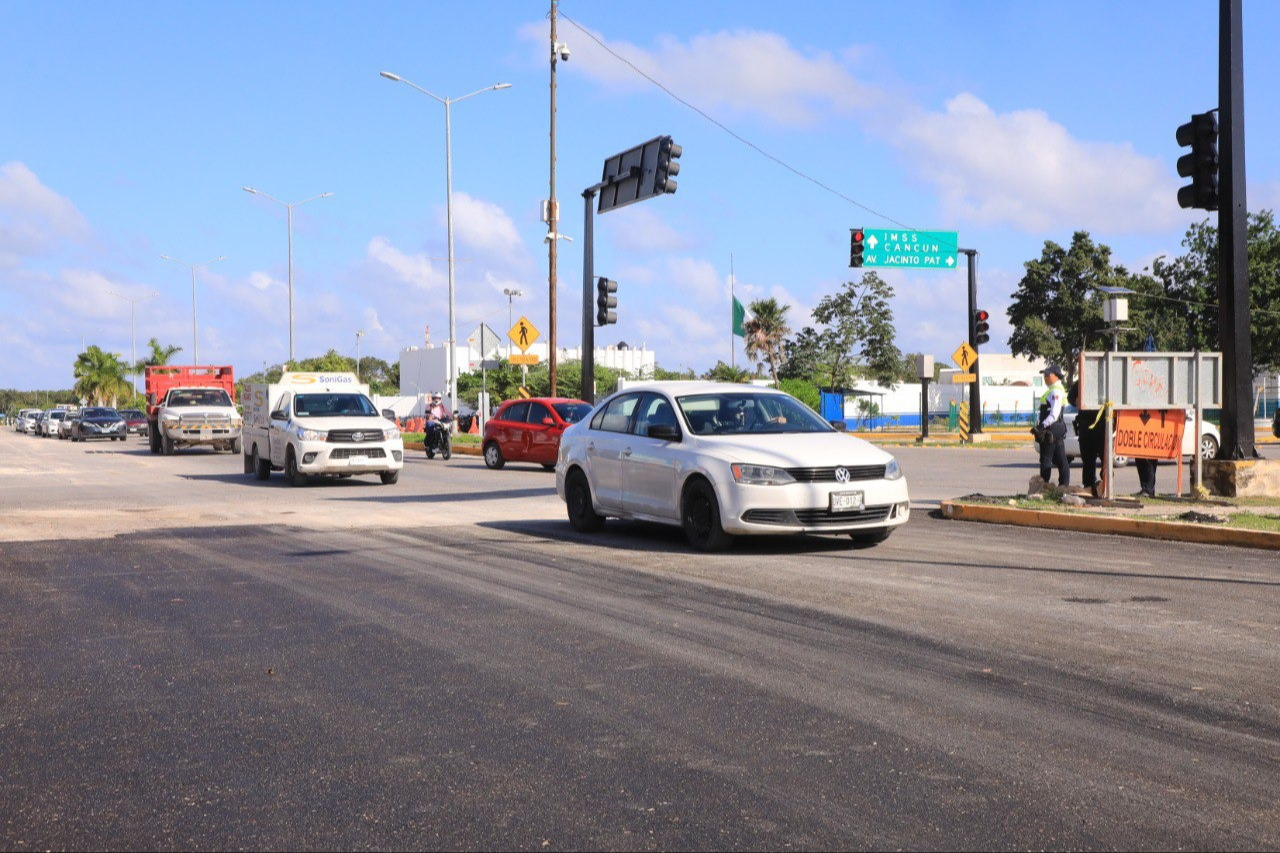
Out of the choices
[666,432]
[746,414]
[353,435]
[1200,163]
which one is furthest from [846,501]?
[353,435]

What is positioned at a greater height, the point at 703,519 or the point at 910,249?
the point at 910,249

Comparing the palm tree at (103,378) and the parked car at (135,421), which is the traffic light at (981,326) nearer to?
the parked car at (135,421)

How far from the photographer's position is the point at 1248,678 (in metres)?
6.25

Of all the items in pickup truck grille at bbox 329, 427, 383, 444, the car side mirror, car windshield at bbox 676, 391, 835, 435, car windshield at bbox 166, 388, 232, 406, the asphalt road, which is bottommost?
the asphalt road

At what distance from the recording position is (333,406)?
22969 millimetres

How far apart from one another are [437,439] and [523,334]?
3595 mm

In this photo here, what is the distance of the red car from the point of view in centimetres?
2633

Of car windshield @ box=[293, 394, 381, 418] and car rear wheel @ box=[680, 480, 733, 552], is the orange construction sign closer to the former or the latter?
car rear wheel @ box=[680, 480, 733, 552]

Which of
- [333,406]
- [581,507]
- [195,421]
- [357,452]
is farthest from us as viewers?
[195,421]

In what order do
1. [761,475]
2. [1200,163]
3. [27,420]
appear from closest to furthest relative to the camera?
[761,475]
[1200,163]
[27,420]

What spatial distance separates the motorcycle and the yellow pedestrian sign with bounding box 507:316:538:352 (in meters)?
2.90

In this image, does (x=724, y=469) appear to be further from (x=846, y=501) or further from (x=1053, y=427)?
(x=1053, y=427)

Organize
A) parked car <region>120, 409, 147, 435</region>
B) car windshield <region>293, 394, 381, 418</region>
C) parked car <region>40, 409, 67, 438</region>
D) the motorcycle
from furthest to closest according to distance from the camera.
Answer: parked car <region>40, 409, 67, 438</region>
parked car <region>120, 409, 147, 435</region>
the motorcycle
car windshield <region>293, 394, 381, 418</region>

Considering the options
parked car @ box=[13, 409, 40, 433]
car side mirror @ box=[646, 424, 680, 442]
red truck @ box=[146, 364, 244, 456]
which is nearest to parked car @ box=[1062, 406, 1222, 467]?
car side mirror @ box=[646, 424, 680, 442]
